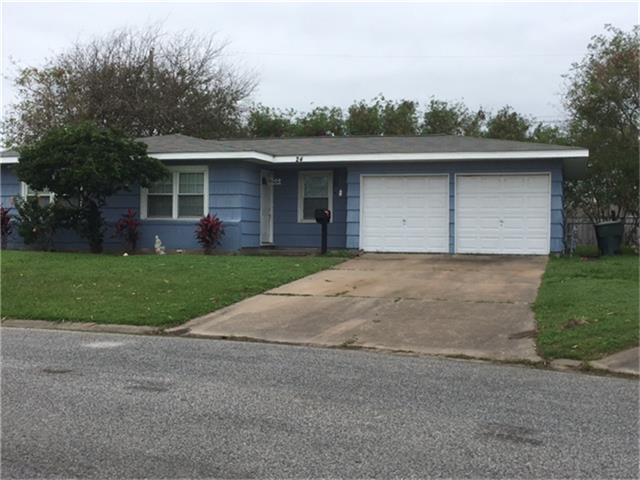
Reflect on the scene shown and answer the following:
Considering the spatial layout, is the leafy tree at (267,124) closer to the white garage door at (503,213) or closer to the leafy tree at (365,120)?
the leafy tree at (365,120)

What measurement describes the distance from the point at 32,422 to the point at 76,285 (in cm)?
768

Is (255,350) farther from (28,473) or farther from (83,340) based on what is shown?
(28,473)

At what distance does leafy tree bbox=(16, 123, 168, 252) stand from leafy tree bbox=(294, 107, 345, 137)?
2276 cm

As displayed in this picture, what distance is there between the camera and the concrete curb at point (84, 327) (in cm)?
942

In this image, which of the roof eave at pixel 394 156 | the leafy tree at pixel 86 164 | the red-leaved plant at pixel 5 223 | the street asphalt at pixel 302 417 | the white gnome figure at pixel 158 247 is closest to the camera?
the street asphalt at pixel 302 417

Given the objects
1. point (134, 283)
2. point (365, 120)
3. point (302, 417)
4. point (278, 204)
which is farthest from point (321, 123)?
Result: point (302, 417)

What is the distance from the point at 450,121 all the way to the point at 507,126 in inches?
136

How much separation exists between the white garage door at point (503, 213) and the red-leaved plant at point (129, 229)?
28.5 ft

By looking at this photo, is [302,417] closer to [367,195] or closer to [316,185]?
[367,195]

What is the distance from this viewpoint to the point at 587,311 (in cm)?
940

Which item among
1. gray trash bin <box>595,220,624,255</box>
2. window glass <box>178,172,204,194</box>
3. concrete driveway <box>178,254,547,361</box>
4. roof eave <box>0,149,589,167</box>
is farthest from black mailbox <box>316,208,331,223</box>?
gray trash bin <box>595,220,624,255</box>

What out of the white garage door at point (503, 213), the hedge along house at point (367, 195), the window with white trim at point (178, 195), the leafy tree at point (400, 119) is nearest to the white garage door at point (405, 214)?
the hedge along house at point (367, 195)

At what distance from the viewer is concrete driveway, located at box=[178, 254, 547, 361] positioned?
28.1ft

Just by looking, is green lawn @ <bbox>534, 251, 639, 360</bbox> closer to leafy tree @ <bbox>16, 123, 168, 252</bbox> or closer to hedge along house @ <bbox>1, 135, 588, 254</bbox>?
hedge along house @ <bbox>1, 135, 588, 254</bbox>
